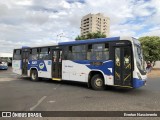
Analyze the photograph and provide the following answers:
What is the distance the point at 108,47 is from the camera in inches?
458

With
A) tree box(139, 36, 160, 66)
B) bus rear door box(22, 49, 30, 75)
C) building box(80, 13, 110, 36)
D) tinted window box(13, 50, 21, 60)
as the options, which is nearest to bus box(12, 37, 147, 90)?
bus rear door box(22, 49, 30, 75)

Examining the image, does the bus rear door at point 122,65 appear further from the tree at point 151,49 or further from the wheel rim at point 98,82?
the tree at point 151,49

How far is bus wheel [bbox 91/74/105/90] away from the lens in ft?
39.5

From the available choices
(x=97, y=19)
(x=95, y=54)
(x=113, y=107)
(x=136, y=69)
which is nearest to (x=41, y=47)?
(x=95, y=54)

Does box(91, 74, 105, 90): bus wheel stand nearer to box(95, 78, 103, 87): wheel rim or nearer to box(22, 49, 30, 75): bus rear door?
box(95, 78, 103, 87): wheel rim

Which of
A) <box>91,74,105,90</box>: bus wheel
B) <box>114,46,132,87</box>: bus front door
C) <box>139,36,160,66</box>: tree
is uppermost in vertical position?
<box>139,36,160,66</box>: tree

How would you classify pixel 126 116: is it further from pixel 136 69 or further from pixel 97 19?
pixel 97 19

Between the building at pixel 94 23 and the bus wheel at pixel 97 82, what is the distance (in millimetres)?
120914

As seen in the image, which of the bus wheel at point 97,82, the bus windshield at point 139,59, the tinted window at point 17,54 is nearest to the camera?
the bus windshield at point 139,59

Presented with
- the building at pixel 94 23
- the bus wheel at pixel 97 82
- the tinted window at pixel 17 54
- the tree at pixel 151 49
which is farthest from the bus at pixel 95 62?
the building at pixel 94 23

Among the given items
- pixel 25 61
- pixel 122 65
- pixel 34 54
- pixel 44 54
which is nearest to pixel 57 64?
pixel 44 54

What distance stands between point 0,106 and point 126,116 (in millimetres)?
4564

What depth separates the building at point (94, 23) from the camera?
438ft

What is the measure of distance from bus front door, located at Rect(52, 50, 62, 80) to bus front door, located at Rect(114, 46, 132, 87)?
4.69 m
